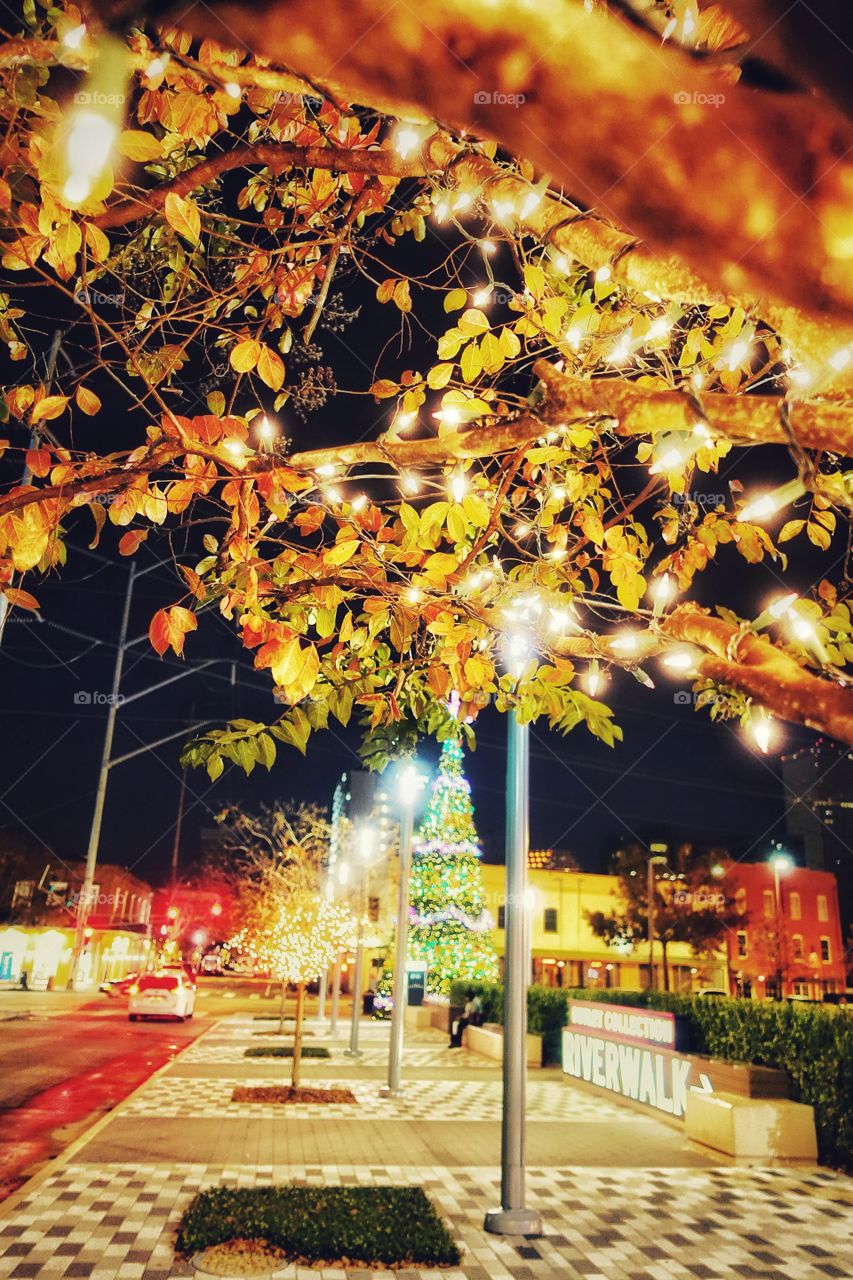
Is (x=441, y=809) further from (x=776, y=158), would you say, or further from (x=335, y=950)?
(x=776, y=158)

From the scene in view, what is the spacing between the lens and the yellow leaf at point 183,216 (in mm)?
3350

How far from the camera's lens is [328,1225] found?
6.24 metres

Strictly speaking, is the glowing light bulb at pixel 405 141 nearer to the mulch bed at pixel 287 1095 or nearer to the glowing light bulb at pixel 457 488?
the glowing light bulb at pixel 457 488

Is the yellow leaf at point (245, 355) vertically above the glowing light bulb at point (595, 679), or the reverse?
the yellow leaf at point (245, 355)

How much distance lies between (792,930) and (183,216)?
69.4m

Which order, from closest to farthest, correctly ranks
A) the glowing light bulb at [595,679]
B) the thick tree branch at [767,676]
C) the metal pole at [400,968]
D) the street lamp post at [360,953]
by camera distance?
the thick tree branch at [767,676] → the glowing light bulb at [595,679] → the metal pole at [400,968] → the street lamp post at [360,953]

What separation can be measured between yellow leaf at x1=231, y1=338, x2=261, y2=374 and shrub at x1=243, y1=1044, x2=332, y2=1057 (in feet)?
55.9

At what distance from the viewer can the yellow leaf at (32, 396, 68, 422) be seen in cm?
362

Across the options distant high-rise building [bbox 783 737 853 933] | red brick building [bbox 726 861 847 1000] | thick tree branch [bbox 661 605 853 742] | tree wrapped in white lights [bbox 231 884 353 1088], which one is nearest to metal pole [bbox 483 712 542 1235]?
thick tree branch [bbox 661 605 853 742]

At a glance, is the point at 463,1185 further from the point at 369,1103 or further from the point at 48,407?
the point at 48,407

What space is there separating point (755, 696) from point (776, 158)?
1654 millimetres

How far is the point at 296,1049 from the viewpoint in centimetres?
1294

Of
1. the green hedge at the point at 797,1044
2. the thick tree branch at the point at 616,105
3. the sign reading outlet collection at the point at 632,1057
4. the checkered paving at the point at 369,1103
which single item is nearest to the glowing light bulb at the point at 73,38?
the thick tree branch at the point at 616,105

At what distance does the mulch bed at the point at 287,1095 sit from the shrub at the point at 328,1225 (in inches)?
216
